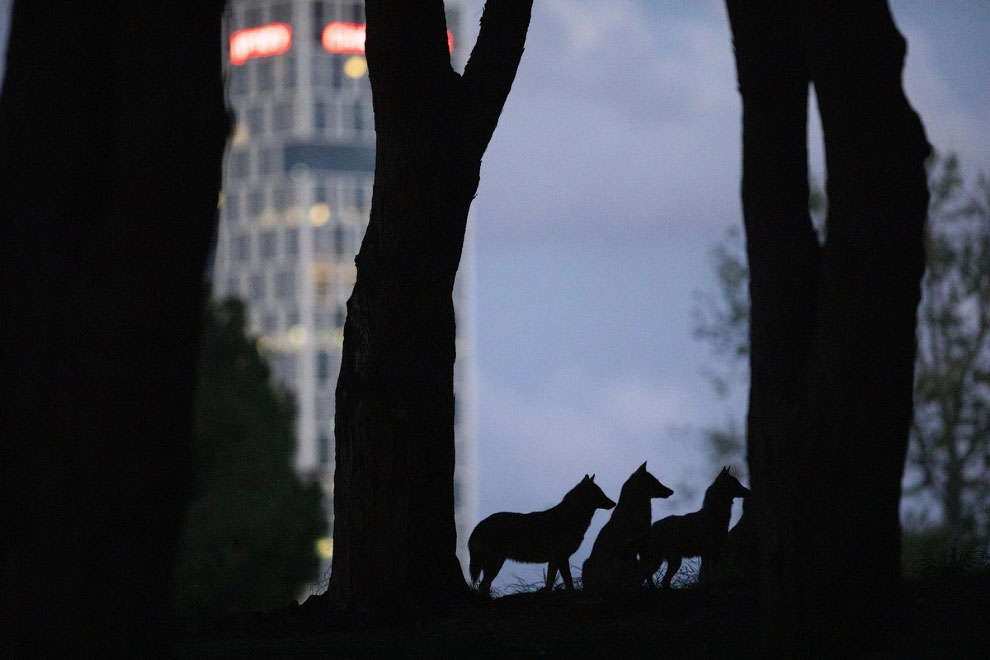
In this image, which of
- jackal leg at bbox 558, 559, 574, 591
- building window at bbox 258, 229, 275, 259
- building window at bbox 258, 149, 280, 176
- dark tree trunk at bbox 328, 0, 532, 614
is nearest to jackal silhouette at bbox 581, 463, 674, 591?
jackal leg at bbox 558, 559, 574, 591

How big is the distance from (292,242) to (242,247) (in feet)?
17.1

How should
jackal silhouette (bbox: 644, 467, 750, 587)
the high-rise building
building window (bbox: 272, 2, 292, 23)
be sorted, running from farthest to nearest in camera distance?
building window (bbox: 272, 2, 292, 23)
the high-rise building
jackal silhouette (bbox: 644, 467, 750, 587)

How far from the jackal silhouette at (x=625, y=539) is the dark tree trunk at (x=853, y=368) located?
111 inches

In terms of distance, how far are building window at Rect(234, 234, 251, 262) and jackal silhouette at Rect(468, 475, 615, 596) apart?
12190cm

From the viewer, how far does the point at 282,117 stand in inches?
5103

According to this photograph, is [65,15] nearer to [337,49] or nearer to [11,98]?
[11,98]

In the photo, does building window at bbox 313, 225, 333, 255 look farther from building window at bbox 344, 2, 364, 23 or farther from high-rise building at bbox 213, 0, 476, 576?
building window at bbox 344, 2, 364, 23

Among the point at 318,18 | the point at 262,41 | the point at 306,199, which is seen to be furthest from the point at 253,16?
the point at 306,199

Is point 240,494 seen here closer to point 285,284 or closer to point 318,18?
point 285,284

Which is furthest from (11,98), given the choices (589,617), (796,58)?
(589,617)

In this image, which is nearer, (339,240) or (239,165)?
(339,240)

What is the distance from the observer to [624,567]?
8508 mm

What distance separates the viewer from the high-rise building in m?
127

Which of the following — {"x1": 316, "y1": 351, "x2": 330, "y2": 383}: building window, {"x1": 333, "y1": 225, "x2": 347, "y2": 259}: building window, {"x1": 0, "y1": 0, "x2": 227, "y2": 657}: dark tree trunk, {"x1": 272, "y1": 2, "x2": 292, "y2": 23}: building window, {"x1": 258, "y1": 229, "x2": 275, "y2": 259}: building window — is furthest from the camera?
{"x1": 272, "y1": 2, "x2": 292, "y2": 23}: building window
